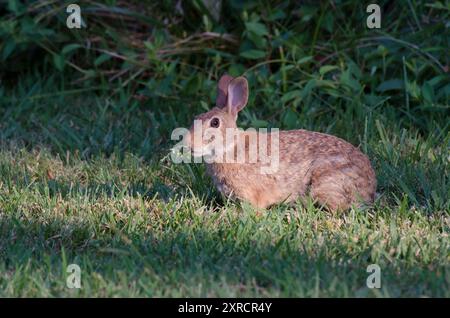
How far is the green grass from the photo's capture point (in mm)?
3814

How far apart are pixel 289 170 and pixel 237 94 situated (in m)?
0.52

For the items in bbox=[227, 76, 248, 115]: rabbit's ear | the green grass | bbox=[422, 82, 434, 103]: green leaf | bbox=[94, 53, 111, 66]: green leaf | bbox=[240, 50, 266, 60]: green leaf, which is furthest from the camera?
bbox=[94, 53, 111, 66]: green leaf

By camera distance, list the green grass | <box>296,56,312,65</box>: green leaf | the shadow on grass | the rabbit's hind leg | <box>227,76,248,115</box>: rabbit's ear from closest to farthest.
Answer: the shadow on grass
the green grass
the rabbit's hind leg
<box>227,76,248,115</box>: rabbit's ear
<box>296,56,312,65</box>: green leaf

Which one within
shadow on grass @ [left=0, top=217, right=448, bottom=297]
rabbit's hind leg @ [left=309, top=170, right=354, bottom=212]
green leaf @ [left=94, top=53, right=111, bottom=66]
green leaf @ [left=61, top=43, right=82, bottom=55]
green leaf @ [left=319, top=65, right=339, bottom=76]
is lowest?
shadow on grass @ [left=0, top=217, right=448, bottom=297]

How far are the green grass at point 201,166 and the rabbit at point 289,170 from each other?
0.34 feet

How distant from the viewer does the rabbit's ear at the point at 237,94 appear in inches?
194

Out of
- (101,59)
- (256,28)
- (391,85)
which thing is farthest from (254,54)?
(101,59)

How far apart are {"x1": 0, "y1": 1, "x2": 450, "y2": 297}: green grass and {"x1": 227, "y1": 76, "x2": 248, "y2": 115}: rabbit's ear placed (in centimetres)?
50

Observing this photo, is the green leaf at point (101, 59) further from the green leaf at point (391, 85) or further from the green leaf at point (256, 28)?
the green leaf at point (391, 85)

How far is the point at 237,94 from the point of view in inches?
196

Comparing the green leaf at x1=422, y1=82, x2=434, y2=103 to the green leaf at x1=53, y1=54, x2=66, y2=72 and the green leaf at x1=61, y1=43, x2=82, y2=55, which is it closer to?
the green leaf at x1=61, y1=43, x2=82, y2=55

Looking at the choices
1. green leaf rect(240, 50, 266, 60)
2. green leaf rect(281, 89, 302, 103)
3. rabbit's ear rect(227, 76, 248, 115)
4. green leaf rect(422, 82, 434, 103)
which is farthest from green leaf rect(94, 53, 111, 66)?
green leaf rect(422, 82, 434, 103)
